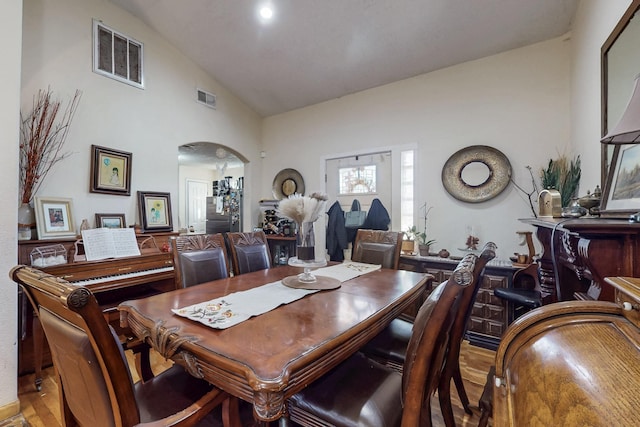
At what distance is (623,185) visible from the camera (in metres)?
1.39

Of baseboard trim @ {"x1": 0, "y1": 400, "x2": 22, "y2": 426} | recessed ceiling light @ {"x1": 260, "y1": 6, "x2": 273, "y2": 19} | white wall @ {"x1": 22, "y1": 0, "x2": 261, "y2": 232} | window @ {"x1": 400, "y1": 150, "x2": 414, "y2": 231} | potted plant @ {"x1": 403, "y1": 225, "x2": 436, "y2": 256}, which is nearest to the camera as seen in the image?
baseboard trim @ {"x1": 0, "y1": 400, "x2": 22, "y2": 426}

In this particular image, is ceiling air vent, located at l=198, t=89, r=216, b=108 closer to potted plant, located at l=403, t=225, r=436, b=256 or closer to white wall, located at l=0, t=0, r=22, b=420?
white wall, located at l=0, t=0, r=22, b=420

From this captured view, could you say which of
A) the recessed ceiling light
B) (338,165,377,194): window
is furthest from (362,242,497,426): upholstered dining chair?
the recessed ceiling light

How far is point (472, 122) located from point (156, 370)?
4.02 meters

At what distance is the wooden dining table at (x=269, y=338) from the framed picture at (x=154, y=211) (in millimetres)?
2016

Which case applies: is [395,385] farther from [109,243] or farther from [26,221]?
[26,221]

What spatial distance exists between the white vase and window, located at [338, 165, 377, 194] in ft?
10.9

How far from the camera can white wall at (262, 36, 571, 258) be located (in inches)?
108

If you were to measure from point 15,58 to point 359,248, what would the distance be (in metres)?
2.93

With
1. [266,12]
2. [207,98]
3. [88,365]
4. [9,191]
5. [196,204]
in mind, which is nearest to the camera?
[88,365]

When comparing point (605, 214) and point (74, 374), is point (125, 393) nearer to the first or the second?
point (74, 374)

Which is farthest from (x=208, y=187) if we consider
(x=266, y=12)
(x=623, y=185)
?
(x=623, y=185)

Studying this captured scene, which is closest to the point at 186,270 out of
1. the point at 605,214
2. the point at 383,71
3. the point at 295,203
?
the point at 295,203

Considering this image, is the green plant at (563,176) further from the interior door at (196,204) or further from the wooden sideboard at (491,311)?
the interior door at (196,204)
